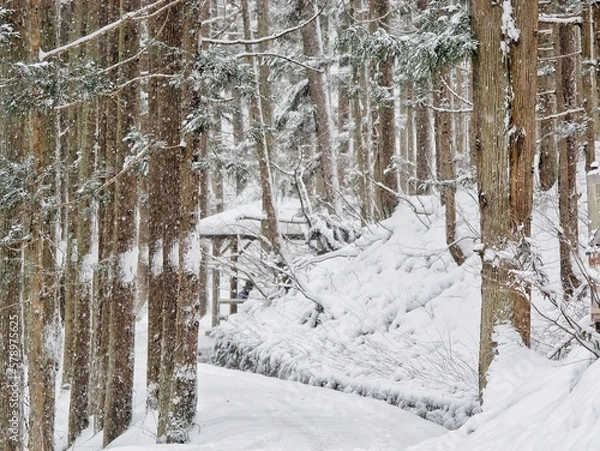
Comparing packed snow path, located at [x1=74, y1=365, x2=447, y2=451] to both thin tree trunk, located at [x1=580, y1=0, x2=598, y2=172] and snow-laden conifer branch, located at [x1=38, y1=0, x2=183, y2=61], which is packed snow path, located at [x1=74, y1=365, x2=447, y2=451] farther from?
snow-laden conifer branch, located at [x1=38, y1=0, x2=183, y2=61]

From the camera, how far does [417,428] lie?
320 inches

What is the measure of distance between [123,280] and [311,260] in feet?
16.5

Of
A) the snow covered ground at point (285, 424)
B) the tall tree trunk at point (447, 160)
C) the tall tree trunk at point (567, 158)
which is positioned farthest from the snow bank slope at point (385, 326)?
the tall tree trunk at point (567, 158)

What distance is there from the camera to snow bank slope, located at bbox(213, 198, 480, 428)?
30.5 ft

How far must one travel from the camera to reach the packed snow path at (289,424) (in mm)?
7645

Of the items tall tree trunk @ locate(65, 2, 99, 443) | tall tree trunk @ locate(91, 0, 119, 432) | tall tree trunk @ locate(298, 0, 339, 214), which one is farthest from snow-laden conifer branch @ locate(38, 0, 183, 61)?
tall tree trunk @ locate(298, 0, 339, 214)

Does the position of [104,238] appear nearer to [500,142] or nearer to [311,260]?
[311,260]

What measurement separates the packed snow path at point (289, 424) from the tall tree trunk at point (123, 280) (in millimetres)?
352

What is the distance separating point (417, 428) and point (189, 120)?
419 cm

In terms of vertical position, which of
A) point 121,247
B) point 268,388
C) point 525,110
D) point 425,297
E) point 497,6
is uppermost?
point 497,6

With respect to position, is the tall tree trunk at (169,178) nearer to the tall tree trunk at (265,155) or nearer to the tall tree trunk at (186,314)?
the tall tree trunk at (186,314)

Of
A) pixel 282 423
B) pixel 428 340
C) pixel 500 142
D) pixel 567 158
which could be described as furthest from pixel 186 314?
pixel 567 158

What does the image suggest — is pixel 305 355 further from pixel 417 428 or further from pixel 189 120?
pixel 189 120

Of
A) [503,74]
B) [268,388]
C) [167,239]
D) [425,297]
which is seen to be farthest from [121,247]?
[503,74]
